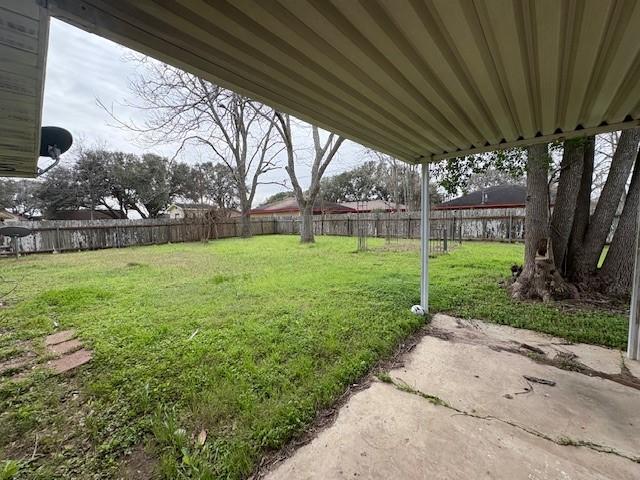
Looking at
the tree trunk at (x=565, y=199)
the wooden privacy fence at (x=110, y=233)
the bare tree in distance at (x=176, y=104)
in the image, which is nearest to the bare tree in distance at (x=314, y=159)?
the bare tree in distance at (x=176, y=104)

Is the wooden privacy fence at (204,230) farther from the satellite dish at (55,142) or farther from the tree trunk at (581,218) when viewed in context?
the satellite dish at (55,142)

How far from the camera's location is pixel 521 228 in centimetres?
984

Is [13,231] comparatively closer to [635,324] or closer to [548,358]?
[548,358]

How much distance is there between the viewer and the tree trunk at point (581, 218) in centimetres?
373

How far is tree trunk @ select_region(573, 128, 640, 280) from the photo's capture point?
11.0 feet

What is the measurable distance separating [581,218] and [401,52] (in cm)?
401

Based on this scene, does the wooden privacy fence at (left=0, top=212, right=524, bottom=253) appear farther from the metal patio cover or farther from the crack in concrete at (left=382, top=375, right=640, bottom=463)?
the crack in concrete at (left=382, top=375, right=640, bottom=463)

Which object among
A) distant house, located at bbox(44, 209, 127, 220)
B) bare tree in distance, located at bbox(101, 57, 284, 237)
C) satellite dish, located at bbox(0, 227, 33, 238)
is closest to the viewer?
satellite dish, located at bbox(0, 227, 33, 238)

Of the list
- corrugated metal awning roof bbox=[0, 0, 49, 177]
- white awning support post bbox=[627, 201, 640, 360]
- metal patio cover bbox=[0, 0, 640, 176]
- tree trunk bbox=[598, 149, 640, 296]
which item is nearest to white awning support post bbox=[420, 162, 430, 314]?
metal patio cover bbox=[0, 0, 640, 176]

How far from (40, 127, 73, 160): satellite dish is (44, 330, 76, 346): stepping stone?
1731mm

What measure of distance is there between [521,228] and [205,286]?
1056cm

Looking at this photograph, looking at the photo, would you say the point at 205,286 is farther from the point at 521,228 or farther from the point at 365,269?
the point at 521,228

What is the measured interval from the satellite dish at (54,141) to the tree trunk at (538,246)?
508 centimetres

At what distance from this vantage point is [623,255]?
11.4 ft
